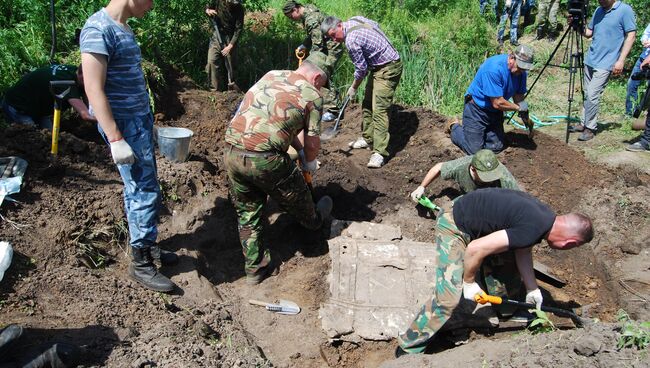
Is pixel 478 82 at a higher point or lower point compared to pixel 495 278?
higher

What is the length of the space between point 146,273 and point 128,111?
49.1 inches

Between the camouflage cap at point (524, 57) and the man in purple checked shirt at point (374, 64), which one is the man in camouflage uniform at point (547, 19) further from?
the man in purple checked shirt at point (374, 64)

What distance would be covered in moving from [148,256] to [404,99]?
5204 millimetres

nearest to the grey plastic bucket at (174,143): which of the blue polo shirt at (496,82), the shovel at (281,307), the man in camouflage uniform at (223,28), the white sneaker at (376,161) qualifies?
the shovel at (281,307)

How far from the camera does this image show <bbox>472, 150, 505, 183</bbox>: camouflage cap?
4.27 meters

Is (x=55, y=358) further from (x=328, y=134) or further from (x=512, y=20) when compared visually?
Result: (x=512, y=20)

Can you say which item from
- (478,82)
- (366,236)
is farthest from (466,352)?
(478,82)

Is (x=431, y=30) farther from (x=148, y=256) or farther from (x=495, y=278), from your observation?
(x=148, y=256)

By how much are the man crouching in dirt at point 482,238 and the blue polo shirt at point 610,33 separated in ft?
14.4

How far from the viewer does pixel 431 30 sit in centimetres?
1016

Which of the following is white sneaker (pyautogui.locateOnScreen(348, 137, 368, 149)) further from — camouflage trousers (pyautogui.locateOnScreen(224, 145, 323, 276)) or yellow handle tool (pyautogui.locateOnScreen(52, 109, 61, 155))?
yellow handle tool (pyautogui.locateOnScreen(52, 109, 61, 155))

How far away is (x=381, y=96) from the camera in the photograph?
20.2 feet

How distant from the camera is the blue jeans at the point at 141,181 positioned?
351 centimetres

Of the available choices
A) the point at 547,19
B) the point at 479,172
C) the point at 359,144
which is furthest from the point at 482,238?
the point at 547,19
